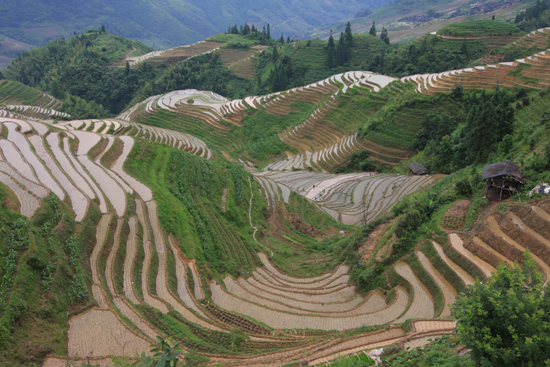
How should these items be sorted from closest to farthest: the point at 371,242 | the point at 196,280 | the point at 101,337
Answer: the point at 101,337 → the point at 196,280 → the point at 371,242

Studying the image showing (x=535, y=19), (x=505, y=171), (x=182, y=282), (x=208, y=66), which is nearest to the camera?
(x=505, y=171)

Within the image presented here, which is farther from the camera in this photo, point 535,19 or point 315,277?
point 535,19

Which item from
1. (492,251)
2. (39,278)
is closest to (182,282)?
(39,278)

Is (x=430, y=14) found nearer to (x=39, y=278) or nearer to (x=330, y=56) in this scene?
(x=330, y=56)

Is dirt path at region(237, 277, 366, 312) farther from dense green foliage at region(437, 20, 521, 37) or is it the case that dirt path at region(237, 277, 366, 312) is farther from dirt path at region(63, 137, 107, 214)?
dense green foliage at region(437, 20, 521, 37)

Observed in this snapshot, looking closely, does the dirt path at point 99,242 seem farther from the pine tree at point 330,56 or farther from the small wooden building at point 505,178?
the pine tree at point 330,56

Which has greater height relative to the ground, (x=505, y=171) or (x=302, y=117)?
(x=302, y=117)

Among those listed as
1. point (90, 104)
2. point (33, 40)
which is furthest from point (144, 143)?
point (33, 40)
